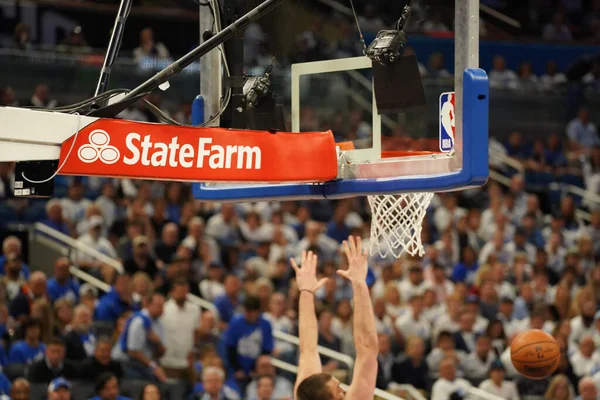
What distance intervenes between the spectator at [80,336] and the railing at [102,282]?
1107mm

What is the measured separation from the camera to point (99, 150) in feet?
14.9

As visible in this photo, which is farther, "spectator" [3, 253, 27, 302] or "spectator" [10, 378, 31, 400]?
"spectator" [3, 253, 27, 302]

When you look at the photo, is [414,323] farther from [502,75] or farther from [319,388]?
[502,75]

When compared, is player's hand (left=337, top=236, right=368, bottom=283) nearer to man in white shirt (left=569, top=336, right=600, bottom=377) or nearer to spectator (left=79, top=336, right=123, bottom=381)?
spectator (left=79, top=336, right=123, bottom=381)

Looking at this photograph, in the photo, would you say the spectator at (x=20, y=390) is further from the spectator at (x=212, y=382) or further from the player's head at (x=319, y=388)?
the player's head at (x=319, y=388)

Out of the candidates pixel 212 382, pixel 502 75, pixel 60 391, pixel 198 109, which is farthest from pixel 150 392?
pixel 502 75

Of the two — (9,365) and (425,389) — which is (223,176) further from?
(425,389)

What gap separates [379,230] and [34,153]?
75.1 inches

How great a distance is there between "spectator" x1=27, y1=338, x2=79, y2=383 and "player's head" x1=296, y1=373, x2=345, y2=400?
414 cm

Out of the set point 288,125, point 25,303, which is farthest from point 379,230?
point 25,303

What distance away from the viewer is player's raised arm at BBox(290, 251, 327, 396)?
5578 millimetres

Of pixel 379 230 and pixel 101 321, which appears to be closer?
pixel 379 230

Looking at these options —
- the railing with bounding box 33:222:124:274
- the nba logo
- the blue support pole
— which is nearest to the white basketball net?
the nba logo

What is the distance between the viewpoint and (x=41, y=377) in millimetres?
8891
